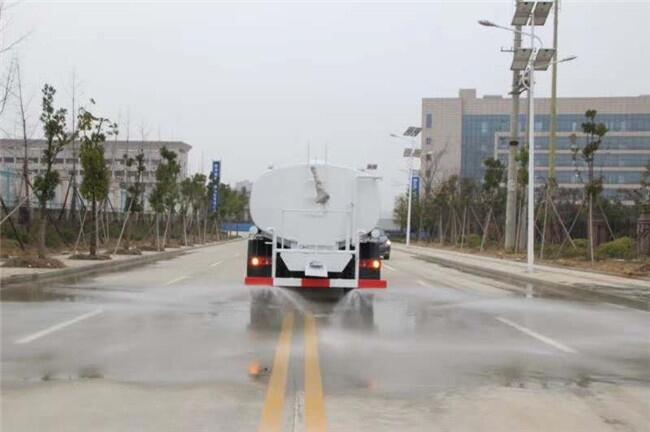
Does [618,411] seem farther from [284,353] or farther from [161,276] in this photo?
[161,276]

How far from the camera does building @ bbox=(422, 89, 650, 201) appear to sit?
11731 cm

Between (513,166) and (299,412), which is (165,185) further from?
(299,412)

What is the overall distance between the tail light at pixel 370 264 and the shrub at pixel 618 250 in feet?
66.5

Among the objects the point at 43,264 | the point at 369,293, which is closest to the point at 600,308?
the point at 369,293

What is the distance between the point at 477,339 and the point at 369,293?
23.9 feet

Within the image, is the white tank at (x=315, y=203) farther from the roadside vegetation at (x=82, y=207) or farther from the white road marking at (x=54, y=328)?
the roadside vegetation at (x=82, y=207)

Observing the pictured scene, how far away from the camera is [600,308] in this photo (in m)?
15.6

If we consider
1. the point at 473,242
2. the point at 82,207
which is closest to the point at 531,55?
the point at 82,207

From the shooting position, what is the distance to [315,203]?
14797 mm

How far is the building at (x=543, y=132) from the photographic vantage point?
4619 inches

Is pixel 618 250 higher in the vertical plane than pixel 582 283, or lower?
higher

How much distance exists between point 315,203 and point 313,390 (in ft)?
25.8

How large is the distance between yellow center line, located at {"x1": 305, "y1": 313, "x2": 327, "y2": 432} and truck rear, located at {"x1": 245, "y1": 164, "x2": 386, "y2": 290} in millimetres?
A: 3713

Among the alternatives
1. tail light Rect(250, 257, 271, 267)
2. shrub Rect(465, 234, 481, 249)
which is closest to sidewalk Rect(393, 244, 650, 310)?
tail light Rect(250, 257, 271, 267)
